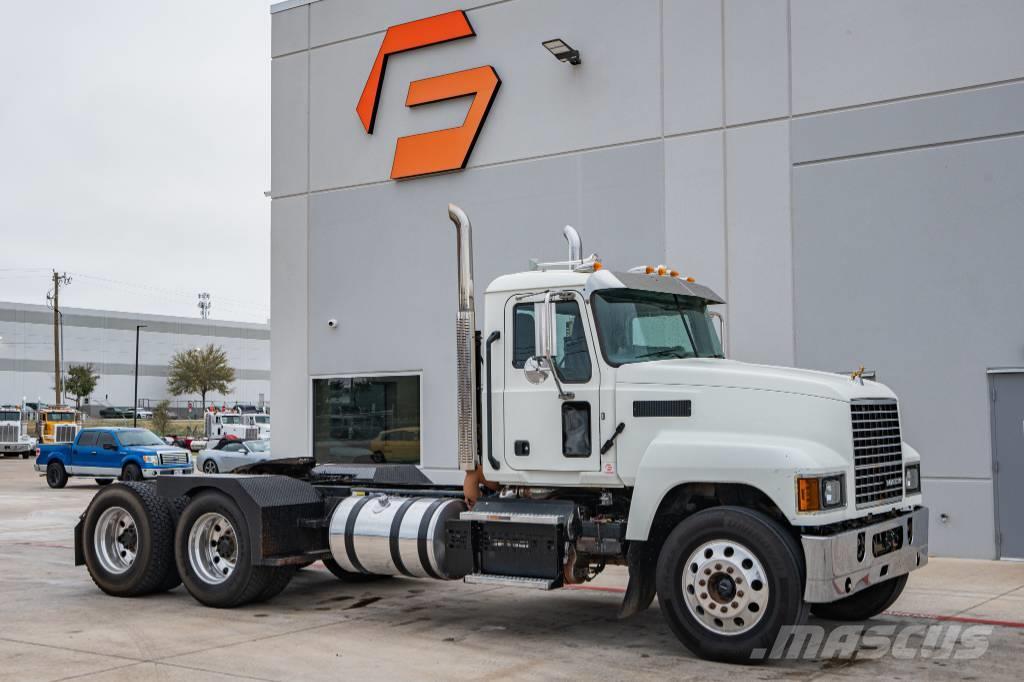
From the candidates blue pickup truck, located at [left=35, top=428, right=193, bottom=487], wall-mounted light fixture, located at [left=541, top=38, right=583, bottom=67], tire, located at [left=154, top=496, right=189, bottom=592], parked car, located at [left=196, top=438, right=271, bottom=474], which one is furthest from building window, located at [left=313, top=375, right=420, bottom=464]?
parked car, located at [left=196, top=438, right=271, bottom=474]

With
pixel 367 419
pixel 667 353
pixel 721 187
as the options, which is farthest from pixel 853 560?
pixel 367 419

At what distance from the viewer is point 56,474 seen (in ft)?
98.7

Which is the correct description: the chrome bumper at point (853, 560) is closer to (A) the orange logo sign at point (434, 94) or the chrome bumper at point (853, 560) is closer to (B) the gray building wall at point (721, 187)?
(B) the gray building wall at point (721, 187)

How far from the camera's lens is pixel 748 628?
24.8 ft

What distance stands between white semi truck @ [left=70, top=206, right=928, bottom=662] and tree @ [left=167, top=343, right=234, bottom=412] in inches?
3412

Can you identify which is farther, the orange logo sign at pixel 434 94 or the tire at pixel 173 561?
the orange logo sign at pixel 434 94

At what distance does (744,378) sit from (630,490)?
1.34 m

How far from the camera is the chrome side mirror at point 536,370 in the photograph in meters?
8.68

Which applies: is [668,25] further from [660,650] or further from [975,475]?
[660,650]

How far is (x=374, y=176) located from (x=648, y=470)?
11.5 meters

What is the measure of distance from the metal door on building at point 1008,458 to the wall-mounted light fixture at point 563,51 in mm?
7425

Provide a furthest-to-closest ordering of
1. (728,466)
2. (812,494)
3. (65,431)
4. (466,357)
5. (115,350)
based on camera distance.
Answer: (115,350) < (65,431) < (466,357) < (728,466) < (812,494)

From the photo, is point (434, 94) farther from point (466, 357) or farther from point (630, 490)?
point (630, 490)

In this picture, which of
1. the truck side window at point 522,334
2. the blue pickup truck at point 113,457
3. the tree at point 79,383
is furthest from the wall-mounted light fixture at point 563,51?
the tree at point 79,383
